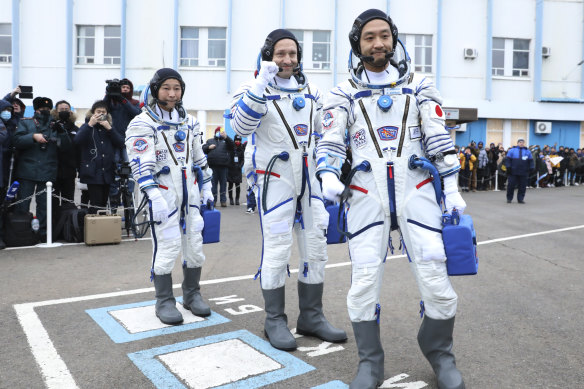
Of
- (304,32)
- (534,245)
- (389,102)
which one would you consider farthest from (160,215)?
(304,32)

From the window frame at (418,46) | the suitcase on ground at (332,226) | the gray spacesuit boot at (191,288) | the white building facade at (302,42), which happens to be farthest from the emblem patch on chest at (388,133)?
the window frame at (418,46)

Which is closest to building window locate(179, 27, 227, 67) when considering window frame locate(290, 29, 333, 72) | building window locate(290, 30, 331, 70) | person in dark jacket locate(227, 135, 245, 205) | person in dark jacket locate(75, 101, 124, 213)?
window frame locate(290, 29, 333, 72)

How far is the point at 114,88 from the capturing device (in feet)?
27.8

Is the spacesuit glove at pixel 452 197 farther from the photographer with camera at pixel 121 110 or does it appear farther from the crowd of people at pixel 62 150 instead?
the photographer with camera at pixel 121 110

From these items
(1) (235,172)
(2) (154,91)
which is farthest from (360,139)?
(1) (235,172)

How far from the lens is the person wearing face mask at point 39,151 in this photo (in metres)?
8.04

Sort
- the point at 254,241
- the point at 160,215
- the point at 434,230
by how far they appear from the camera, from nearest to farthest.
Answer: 1. the point at 434,230
2. the point at 160,215
3. the point at 254,241

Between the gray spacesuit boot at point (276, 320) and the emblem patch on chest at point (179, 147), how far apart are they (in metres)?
1.51

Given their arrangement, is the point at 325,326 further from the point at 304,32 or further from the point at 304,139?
the point at 304,32

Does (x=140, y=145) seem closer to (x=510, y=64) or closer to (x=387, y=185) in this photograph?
(x=387, y=185)

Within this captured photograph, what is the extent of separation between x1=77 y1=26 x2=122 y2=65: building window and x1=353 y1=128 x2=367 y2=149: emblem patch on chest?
23.2 m

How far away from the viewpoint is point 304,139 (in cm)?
407

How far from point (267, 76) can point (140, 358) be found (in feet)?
7.28

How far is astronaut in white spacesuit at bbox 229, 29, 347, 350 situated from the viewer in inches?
158
